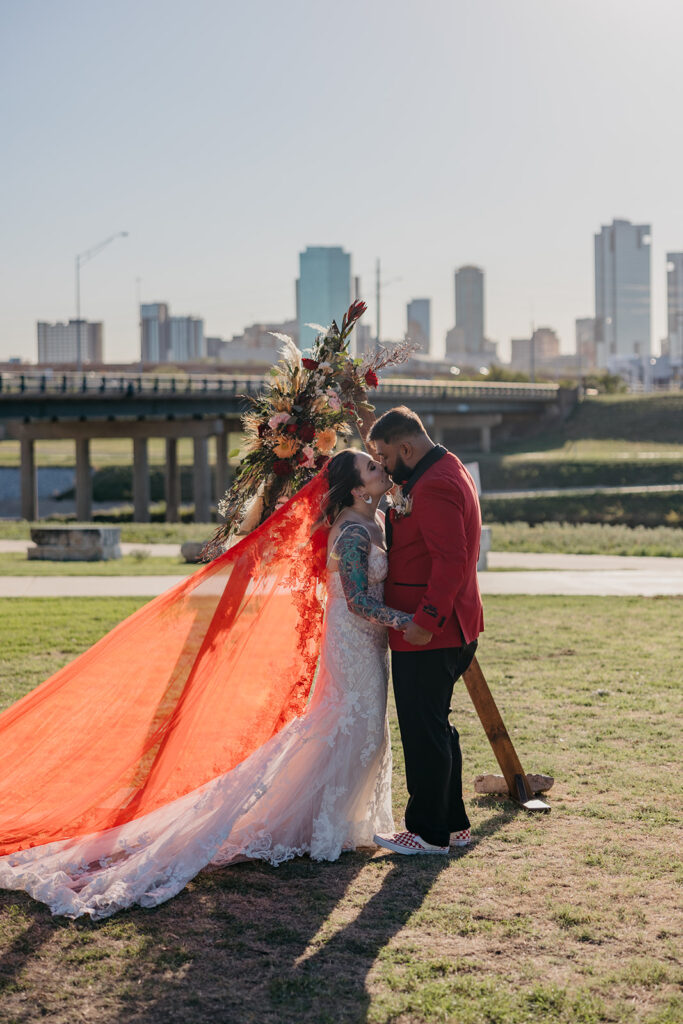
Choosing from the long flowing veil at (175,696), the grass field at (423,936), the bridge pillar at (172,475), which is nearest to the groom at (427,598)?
the grass field at (423,936)

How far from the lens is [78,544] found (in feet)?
63.7

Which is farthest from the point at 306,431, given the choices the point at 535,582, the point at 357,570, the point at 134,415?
the point at 134,415

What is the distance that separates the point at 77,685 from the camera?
5.38m

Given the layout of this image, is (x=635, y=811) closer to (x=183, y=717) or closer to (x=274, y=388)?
(x=183, y=717)

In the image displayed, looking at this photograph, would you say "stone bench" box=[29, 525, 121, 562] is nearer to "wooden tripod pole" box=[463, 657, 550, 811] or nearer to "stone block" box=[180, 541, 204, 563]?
"stone block" box=[180, 541, 204, 563]

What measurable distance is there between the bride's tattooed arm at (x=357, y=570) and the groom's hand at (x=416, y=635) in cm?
13

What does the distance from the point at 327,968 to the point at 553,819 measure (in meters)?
2.12

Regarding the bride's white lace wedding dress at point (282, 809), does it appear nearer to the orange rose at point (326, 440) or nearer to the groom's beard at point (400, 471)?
the groom's beard at point (400, 471)

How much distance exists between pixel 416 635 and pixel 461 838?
1160 mm

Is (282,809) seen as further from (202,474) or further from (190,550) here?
(202,474)

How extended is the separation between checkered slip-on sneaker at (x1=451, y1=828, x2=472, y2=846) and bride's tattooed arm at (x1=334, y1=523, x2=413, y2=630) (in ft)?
3.73

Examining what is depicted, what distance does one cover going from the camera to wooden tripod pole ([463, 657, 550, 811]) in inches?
236

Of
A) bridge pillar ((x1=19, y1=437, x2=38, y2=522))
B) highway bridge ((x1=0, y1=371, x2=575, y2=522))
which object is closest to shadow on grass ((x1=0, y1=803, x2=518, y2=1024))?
highway bridge ((x1=0, y1=371, x2=575, y2=522))

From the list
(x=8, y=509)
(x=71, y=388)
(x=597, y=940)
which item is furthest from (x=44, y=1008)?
(x=8, y=509)
